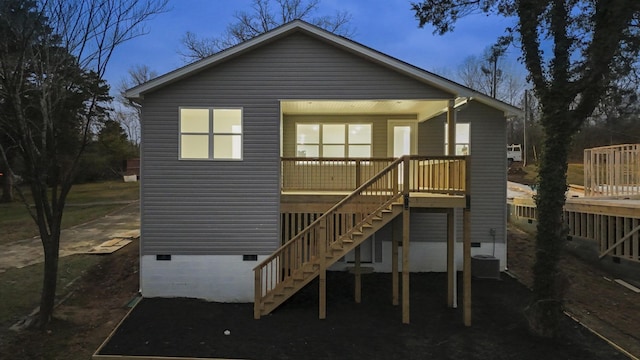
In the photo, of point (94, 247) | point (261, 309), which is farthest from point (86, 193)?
point (261, 309)

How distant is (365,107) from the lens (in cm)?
1112

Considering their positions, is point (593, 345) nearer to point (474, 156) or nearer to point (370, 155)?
point (474, 156)

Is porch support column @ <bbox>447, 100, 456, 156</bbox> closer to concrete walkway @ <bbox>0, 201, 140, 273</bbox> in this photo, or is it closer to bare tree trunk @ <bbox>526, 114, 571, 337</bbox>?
bare tree trunk @ <bbox>526, 114, 571, 337</bbox>

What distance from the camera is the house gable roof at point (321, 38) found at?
9.59m

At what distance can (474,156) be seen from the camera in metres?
12.1

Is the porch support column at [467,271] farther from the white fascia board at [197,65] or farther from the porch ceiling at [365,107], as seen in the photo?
the white fascia board at [197,65]

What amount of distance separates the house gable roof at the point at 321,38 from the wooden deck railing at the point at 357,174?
180cm

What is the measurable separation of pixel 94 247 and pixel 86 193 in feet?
70.9

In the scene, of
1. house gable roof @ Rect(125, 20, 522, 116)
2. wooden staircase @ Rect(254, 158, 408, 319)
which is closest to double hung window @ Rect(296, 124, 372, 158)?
house gable roof @ Rect(125, 20, 522, 116)

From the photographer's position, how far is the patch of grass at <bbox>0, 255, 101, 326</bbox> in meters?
9.19

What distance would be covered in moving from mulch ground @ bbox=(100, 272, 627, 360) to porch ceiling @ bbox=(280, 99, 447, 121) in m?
4.78

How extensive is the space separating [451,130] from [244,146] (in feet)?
16.3

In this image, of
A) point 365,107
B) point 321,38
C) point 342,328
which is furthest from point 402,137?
point 342,328

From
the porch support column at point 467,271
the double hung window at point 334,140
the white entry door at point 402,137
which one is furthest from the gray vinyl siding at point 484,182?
the porch support column at point 467,271
